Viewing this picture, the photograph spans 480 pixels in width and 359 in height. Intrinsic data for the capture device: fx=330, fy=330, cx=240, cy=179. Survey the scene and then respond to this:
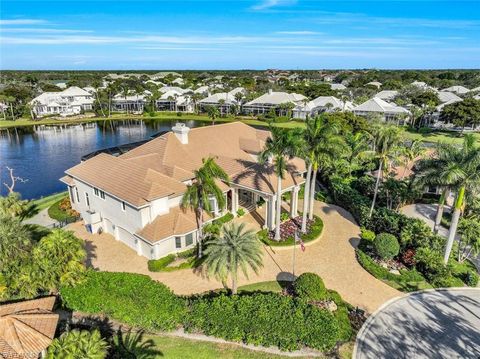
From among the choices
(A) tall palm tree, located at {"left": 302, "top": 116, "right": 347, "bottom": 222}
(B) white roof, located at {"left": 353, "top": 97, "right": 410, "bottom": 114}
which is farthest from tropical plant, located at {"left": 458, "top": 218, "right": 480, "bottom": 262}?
(B) white roof, located at {"left": 353, "top": 97, "right": 410, "bottom": 114}

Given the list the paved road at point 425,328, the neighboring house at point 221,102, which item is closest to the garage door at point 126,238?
the paved road at point 425,328

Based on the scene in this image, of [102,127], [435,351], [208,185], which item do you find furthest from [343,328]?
[102,127]

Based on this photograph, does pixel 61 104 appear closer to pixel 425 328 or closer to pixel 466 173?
pixel 466 173

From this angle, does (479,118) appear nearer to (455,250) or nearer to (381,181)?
(381,181)

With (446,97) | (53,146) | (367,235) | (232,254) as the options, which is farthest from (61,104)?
(446,97)

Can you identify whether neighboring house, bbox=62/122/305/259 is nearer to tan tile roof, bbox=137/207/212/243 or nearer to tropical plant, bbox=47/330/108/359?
tan tile roof, bbox=137/207/212/243

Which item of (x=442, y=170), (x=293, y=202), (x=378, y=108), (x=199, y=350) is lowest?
(x=199, y=350)

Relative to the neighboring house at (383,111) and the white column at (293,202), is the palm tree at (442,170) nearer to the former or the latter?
the white column at (293,202)

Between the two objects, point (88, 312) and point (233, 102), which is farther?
point (233, 102)
